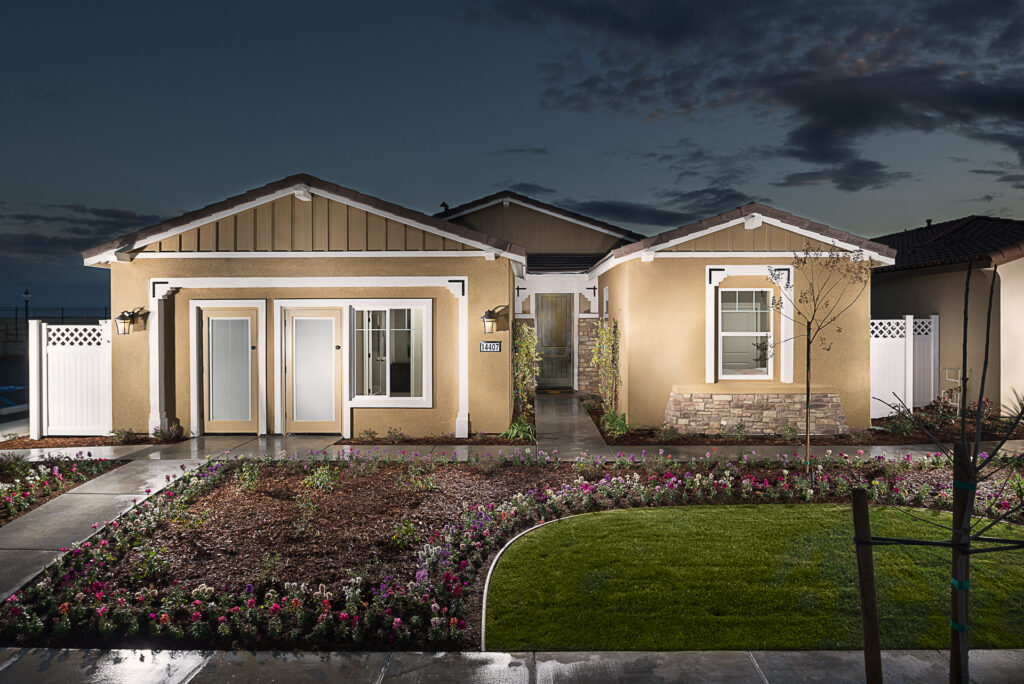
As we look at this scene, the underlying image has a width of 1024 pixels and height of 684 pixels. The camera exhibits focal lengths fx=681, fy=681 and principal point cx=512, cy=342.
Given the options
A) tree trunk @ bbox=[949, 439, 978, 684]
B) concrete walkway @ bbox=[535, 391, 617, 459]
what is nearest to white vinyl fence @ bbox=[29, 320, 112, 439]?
concrete walkway @ bbox=[535, 391, 617, 459]

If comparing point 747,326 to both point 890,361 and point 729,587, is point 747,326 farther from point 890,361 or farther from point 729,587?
point 729,587

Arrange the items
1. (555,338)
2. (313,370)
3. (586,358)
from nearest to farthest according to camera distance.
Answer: (313,370) → (586,358) → (555,338)

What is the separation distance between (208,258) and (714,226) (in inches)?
320

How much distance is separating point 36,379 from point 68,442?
1197 millimetres

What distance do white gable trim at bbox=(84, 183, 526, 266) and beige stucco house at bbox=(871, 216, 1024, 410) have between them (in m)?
7.94

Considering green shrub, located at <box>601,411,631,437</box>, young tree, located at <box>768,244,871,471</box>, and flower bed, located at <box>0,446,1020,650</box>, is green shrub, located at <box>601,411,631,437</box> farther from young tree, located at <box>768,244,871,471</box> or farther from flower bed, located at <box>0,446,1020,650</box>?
young tree, located at <box>768,244,871,471</box>

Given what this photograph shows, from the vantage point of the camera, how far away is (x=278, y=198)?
10.7 meters

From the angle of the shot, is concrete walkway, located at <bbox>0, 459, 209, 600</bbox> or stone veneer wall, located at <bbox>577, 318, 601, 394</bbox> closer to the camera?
concrete walkway, located at <bbox>0, 459, 209, 600</bbox>

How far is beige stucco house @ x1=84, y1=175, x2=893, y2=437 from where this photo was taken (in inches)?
424

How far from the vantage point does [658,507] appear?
709cm

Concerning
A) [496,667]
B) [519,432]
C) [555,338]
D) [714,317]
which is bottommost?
[496,667]

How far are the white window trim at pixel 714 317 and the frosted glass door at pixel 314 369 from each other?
6109 millimetres

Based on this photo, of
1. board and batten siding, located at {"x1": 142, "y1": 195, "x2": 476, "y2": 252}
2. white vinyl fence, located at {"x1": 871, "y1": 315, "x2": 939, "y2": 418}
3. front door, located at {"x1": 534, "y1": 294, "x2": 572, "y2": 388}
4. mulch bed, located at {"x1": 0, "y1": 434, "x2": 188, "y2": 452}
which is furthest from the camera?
front door, located at {"x1": 534, "y1": 294, "x2": 572, "y2": 388}

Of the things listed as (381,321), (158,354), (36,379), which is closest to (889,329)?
(381,321)
